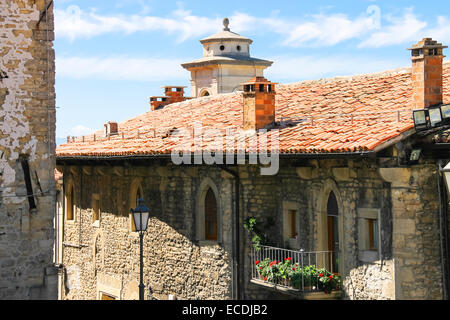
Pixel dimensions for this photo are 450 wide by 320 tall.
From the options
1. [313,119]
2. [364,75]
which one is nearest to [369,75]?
[364,75]

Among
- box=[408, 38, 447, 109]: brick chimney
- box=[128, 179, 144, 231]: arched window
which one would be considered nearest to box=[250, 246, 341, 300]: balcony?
box=[408, 38, 447, 109]: brick chimney

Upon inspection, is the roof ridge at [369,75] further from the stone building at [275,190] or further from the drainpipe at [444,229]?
the drainpipe at [444,229]

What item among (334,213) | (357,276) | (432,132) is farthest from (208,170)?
(432,132)

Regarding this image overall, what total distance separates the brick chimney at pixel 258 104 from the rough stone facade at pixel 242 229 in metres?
1.31

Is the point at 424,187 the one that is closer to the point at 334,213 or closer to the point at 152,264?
the point at 334,213

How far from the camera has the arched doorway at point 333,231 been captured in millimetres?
16875

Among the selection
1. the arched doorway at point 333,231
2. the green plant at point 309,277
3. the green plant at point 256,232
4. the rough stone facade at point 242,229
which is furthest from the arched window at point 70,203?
the green plant at point 309,277

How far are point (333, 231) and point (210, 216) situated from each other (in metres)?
3.82

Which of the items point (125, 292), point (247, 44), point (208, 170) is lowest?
point (125, 292)

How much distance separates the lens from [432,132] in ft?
48.6

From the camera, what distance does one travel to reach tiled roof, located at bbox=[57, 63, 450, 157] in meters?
15.8

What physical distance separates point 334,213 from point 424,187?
2334mm

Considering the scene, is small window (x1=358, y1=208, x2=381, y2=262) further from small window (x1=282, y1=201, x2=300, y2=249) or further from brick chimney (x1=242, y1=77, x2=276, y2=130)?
brick chimney (x1=242, y1=77, x2=276, y2=130)

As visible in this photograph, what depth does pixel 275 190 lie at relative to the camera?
18.8 m
